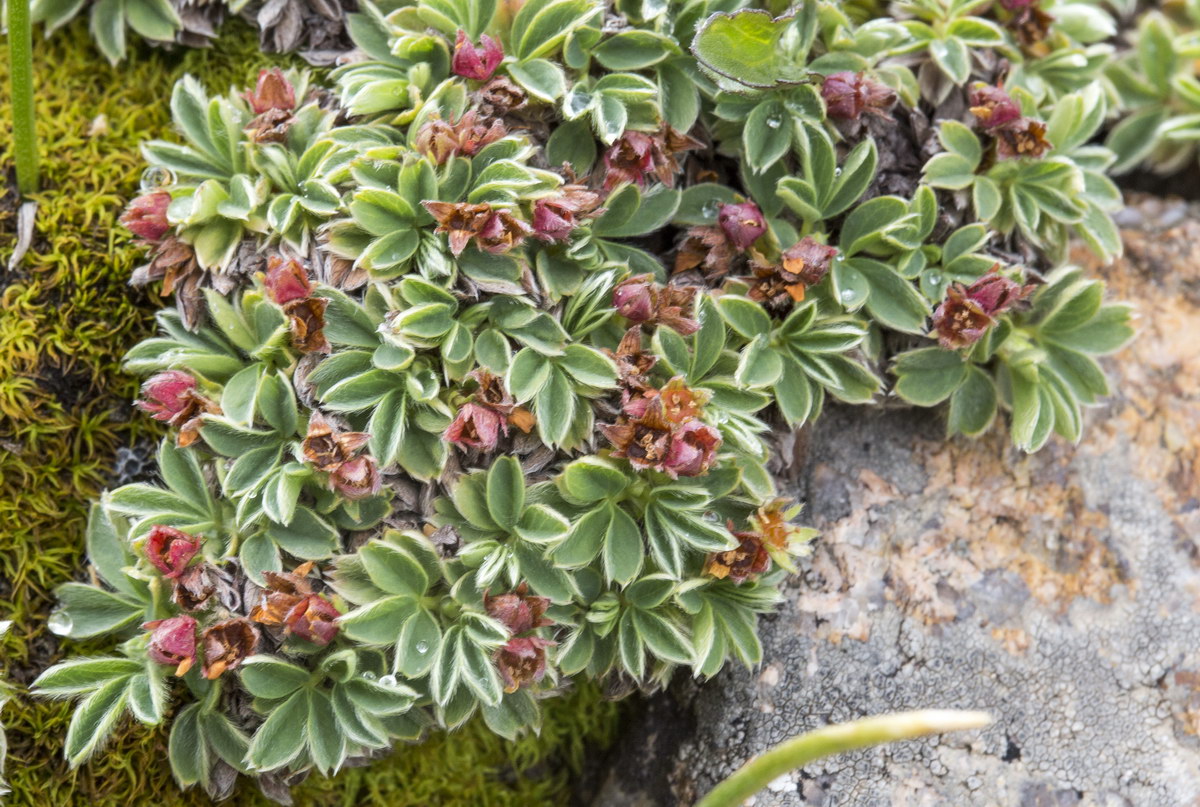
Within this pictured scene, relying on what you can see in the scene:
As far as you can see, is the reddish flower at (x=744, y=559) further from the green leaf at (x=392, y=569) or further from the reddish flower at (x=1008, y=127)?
the reddish flower at (x=1008, y=127)

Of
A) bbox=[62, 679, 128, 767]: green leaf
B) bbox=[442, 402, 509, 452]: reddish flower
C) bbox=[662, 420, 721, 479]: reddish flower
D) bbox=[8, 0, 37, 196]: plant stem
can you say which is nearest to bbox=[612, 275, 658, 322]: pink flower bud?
bbox=[662, 420, 721, 479]: reddish flower

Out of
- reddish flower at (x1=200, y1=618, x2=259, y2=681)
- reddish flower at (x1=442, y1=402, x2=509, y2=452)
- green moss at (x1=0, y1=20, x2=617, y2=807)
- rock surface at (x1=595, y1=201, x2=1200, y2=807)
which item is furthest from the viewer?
rock surface at (x1=595, y1=201, x2=1200, y2=807)

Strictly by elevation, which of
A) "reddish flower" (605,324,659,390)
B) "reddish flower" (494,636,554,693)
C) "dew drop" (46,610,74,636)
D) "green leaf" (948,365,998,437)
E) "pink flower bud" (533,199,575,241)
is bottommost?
"dew drop" (46,610,74,636)

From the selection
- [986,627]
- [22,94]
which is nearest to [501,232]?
[22,94]

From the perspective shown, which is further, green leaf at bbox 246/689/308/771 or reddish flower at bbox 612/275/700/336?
reddish flower at bbox 612/275/700/336

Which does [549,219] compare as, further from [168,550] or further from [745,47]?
[168,550]

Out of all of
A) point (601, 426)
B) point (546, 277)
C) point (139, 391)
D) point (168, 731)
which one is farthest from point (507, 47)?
point (168, 731)

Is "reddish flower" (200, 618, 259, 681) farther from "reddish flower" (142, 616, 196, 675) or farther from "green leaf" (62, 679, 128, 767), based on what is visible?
"green leaf" (62, 679, 128, 767)
